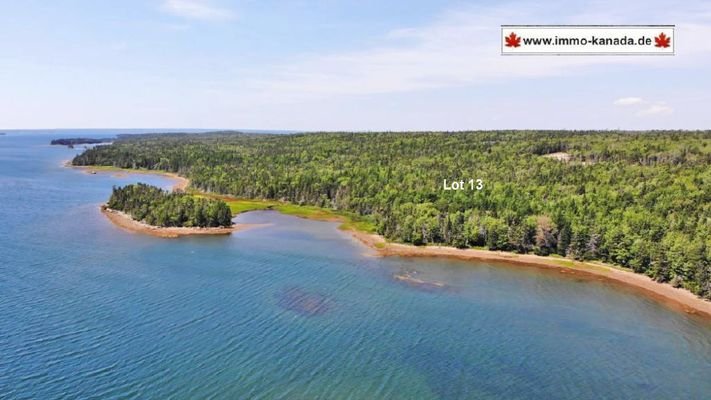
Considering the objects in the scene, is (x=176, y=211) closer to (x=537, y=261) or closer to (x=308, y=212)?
(x=308, y=212)

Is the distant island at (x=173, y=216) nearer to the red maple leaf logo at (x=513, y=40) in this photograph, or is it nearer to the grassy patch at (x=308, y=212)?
the grassy patch at (x=308, y=212)

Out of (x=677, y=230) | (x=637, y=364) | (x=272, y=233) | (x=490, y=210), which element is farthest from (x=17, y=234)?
(x=677, y=230)

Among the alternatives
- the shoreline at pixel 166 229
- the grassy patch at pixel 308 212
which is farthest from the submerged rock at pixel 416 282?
the shoreline at pixel 166 229

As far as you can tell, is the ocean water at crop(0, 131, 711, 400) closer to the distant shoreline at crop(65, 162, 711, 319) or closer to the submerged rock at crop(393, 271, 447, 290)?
the submerged rock at crop(393, 271, 447, 290)

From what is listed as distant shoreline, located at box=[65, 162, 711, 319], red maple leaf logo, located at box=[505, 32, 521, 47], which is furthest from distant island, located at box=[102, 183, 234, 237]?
red maple leaf logo, located at box=[505, 32, 521, 47]

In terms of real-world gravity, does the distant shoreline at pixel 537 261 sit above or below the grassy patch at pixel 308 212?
below

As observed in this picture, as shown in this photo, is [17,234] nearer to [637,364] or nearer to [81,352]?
[81,352]

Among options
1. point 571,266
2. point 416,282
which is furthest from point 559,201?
point 416,282
